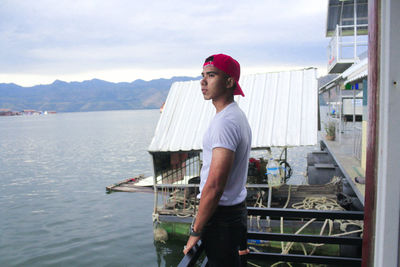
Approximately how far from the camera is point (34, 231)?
13.4 metres

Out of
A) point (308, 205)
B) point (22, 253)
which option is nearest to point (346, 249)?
point (308, 205)

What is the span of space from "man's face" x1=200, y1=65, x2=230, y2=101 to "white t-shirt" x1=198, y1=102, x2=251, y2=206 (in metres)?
0.09

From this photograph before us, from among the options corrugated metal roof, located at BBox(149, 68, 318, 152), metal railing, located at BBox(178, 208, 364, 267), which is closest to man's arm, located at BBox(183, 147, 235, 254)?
metal railing, located at BBox(178, 208, 364, 267)

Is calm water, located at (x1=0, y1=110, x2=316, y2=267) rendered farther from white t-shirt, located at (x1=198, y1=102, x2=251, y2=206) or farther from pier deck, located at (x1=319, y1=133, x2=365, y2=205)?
white t-shirt, located at (x1=198, y1=102, x2=251, y2=206)

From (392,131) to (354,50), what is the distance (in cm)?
1648

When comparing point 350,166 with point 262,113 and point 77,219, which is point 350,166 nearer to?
point 262,113

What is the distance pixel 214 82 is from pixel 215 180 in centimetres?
55

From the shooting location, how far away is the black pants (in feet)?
5.90

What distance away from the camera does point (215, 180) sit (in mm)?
1639

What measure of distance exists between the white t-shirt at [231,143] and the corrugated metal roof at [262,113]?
5.94 m

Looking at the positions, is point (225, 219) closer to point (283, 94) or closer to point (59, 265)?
point (283, 94)

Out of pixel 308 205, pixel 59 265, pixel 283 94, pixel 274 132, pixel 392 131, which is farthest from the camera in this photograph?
pixel 59 265

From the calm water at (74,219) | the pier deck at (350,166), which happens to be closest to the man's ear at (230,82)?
the pier deck at (350,166)

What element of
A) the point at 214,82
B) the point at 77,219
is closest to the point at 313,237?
the point at 214,82
